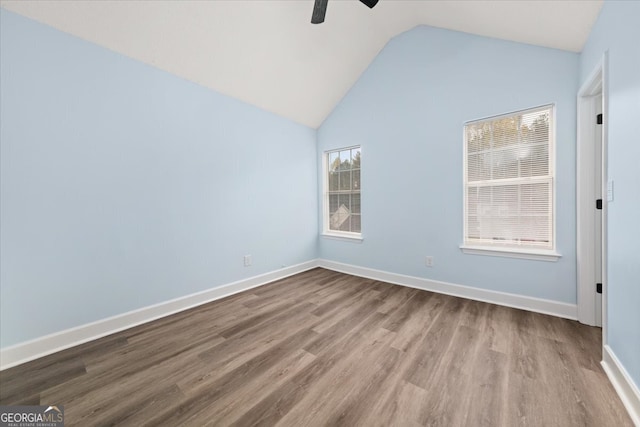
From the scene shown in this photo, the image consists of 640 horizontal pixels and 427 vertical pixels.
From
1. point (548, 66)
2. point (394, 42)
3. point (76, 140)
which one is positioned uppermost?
point (394, 42)

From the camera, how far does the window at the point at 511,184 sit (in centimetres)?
244

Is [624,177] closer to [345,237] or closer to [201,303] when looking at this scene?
[345,237]

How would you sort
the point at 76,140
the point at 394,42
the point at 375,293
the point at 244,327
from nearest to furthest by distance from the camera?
the point at 76,140 < the point at 244,327 < the point at 375,293 < the point at 394,42

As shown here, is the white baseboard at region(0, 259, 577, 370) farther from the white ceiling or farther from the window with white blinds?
the white ceiling

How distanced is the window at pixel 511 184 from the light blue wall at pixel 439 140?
4.1 inches

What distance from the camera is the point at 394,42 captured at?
333cm

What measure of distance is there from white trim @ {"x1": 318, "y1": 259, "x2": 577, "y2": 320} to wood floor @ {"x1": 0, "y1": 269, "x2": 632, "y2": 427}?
126mm

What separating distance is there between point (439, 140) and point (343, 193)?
1.72 meters

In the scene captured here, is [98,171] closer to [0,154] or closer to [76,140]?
[76,140]

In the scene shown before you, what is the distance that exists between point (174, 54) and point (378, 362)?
11.2 ft

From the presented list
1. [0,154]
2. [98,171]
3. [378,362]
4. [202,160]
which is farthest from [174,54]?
[378,362]

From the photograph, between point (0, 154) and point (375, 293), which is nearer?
point (0, 154)

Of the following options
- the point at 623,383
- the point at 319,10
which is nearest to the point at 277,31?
the point at 319,10

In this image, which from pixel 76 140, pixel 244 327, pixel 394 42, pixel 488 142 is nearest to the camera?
pixel 76 140
